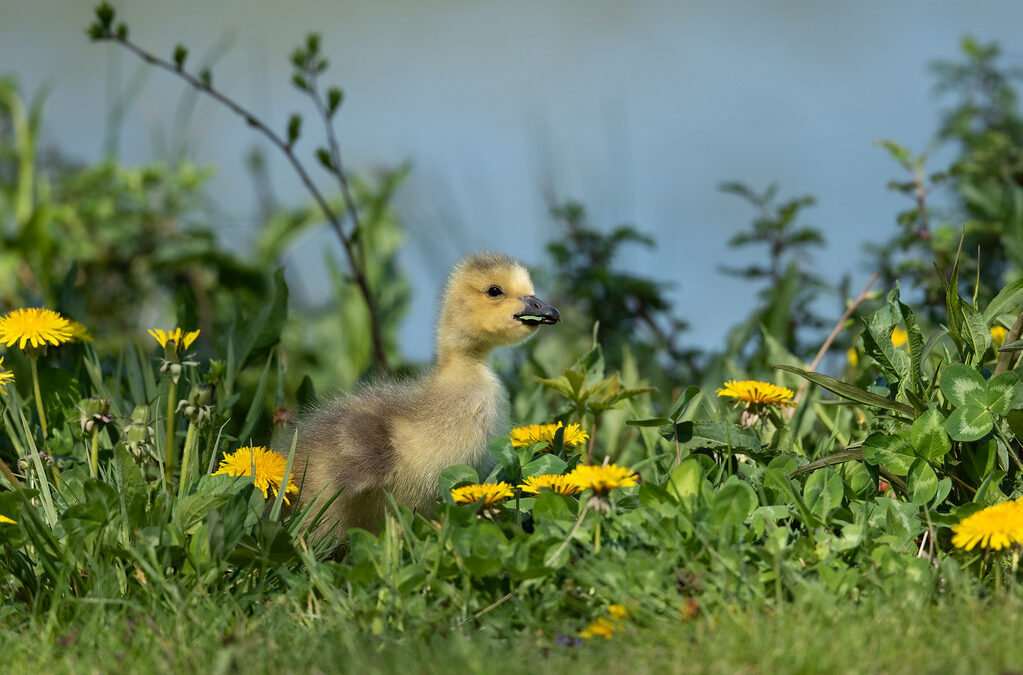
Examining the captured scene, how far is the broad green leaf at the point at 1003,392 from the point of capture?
2795 millimetres

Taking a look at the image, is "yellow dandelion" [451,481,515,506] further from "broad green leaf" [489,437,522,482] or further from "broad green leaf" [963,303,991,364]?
"broad green leaf" [963,303,991,364]

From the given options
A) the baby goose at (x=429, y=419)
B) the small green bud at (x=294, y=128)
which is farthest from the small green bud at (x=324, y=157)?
the baby goose at (x=429, y=419)

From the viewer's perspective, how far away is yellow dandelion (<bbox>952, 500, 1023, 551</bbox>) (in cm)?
245

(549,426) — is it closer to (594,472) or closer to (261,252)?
(594,472)

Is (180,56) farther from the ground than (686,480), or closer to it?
farther from the ground

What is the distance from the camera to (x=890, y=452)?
2.89 metres

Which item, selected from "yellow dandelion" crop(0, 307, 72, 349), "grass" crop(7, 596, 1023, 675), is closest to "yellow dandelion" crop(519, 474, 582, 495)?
"grass" crop(7, 596, 1023, 675)

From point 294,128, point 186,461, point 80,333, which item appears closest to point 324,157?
point 294,128

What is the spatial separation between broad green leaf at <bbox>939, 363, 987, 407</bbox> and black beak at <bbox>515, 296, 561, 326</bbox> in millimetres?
1181

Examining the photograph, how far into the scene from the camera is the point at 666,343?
5473mm

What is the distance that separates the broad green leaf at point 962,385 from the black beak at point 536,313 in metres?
1.18

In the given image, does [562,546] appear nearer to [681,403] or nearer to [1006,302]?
[681,403]

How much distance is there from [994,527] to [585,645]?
3.35 feet

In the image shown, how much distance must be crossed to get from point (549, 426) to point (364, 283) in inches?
65.1
